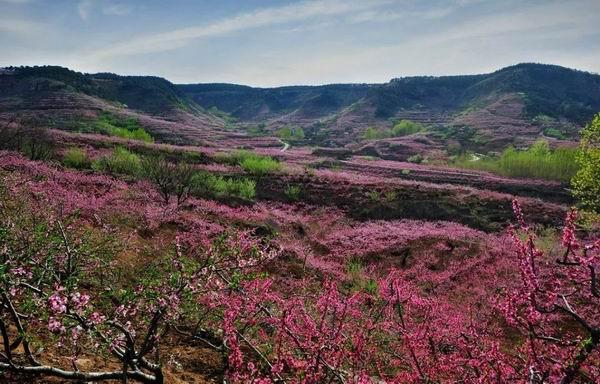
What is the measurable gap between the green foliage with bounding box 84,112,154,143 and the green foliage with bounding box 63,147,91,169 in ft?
Answer: 60.9

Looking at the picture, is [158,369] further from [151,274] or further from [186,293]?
[151,274]

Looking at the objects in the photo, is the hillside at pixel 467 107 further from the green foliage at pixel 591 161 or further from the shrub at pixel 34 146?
the shrub at pixel 34 146

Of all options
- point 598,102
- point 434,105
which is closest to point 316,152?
Result: point 434,105

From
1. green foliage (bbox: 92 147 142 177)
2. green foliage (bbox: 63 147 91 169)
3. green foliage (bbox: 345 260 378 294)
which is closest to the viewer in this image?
green foliage (bbox: 345 260 378 294)

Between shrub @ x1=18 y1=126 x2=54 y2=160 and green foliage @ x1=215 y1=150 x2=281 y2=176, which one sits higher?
shrub @ x1=18 y1=126 x2=54 y2=160

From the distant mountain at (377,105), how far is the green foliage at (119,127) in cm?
300

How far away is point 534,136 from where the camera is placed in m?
90.4

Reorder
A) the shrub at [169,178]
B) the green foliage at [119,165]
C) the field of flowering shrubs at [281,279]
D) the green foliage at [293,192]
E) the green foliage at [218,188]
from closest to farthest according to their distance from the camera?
the field of flowering shrubs at [281,279] → the shrub at [169,178] → the green foliage at [218,188] → the green foliage at [119,165] → the green foliage at [293,192]

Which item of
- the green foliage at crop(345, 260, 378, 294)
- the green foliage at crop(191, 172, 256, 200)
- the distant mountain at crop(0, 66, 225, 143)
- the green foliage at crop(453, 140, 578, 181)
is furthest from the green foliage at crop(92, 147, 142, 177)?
the green foliage at crop(453, 140, 578, 181)

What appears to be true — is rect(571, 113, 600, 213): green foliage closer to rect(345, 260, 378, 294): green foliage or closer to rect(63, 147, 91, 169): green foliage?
rect(345, 260, 378, 294): green foliage

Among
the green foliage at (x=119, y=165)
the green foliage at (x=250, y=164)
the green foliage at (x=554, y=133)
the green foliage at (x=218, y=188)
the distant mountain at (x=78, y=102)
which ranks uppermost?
the distant mountain at (x=78, y=102)

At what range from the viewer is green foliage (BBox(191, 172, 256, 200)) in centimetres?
2717

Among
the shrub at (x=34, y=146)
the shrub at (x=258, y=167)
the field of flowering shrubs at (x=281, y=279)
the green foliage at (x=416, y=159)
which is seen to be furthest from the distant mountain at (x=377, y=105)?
the field of flowering shrubs at (x=281, y=279)

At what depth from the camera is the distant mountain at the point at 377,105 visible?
80.2 meters
